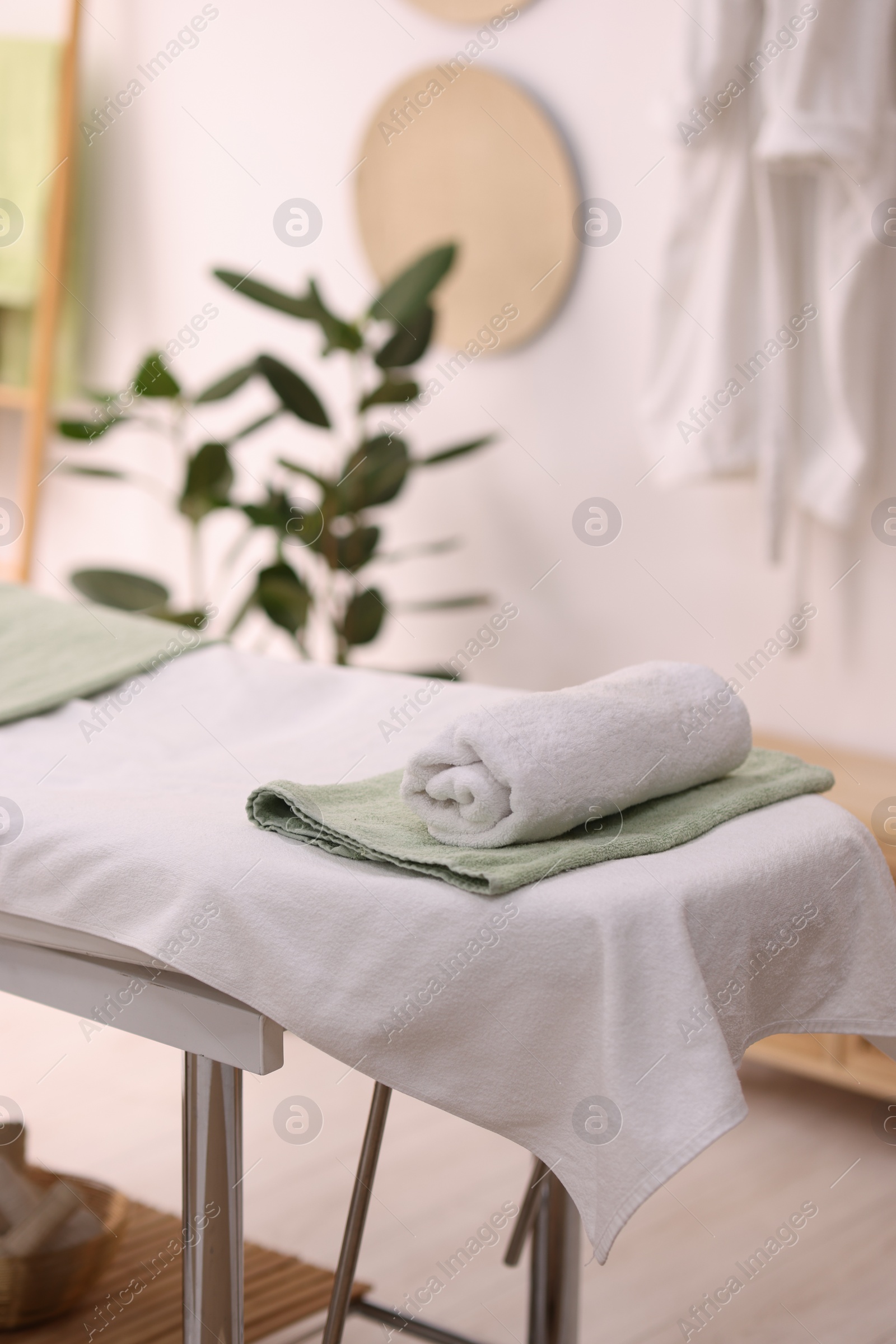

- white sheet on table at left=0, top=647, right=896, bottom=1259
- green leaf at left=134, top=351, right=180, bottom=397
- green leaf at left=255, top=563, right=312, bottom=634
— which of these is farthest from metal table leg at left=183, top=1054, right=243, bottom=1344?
green leaf at left=134, top=351, right=180, bottom=397

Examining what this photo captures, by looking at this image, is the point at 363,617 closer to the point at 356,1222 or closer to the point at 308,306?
the point at 308,306

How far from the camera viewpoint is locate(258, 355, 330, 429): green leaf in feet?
7.67

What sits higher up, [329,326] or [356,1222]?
[329,326]

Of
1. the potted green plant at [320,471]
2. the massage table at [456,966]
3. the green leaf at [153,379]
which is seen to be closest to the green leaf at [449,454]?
the potted green plant at [320,471]

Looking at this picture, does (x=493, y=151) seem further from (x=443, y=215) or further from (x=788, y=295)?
(x=788, y=295)

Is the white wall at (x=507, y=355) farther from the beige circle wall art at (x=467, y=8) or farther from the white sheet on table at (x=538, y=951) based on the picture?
the white sheet on table at (x=538, y=951)

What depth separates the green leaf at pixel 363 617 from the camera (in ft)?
8.03

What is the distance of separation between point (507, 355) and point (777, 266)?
2.15ft

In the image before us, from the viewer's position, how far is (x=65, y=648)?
1533 millimetres

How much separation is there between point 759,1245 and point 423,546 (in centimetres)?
139

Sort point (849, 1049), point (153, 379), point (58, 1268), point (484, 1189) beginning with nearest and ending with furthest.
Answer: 1. point (58, 1268)
2. point (484, 1189)
3. point (849, 1049)
4. point (153, 379)

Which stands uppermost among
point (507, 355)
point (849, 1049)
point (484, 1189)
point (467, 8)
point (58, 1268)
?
point (467, 8)

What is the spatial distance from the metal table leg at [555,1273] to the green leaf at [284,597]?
136 cm

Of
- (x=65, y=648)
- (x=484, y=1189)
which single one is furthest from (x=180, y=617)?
(x=484, y=1189)
